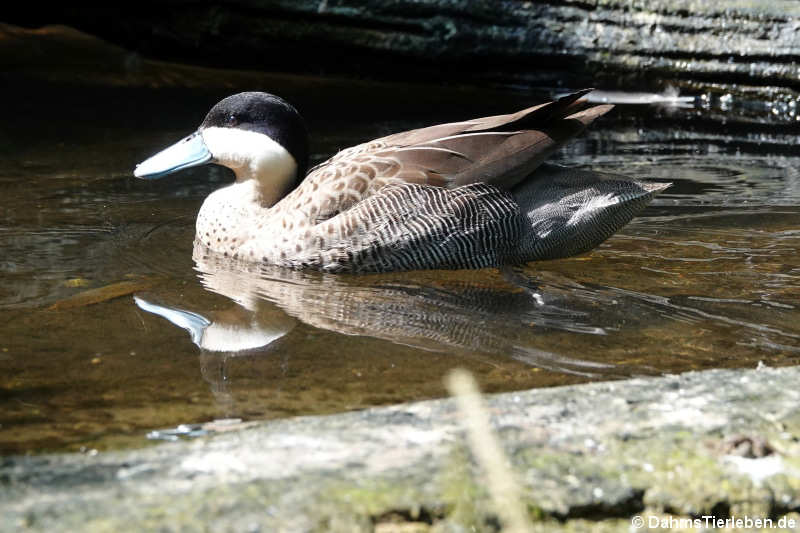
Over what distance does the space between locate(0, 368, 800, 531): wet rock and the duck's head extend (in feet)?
11.5

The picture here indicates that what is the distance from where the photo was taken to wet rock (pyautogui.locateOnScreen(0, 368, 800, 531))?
2.35 meters

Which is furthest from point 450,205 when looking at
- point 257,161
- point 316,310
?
point 257,161

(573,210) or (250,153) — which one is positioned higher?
(250,153)

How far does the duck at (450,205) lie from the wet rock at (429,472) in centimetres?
265

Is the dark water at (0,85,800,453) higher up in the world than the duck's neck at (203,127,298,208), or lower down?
lower down

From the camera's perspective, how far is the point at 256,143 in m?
6.26

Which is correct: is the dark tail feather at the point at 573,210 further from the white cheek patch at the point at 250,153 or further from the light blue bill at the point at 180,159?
the light blue bill at the point at 180,159

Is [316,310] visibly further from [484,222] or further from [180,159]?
[180,159]

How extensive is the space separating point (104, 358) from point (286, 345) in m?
0.72

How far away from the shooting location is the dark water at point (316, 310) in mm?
3844

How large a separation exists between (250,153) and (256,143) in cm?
7

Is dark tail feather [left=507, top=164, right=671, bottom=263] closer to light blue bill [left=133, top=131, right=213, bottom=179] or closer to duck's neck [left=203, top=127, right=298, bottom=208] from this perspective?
duck's neck [left=203, top=127, right=298, bottom=208]

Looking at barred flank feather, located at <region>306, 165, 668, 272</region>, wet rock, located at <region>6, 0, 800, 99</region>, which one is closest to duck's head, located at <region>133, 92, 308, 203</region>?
barred flank feather, located at <region>306, 165, 668, 272</region>

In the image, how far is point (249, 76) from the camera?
1109 centimetres
